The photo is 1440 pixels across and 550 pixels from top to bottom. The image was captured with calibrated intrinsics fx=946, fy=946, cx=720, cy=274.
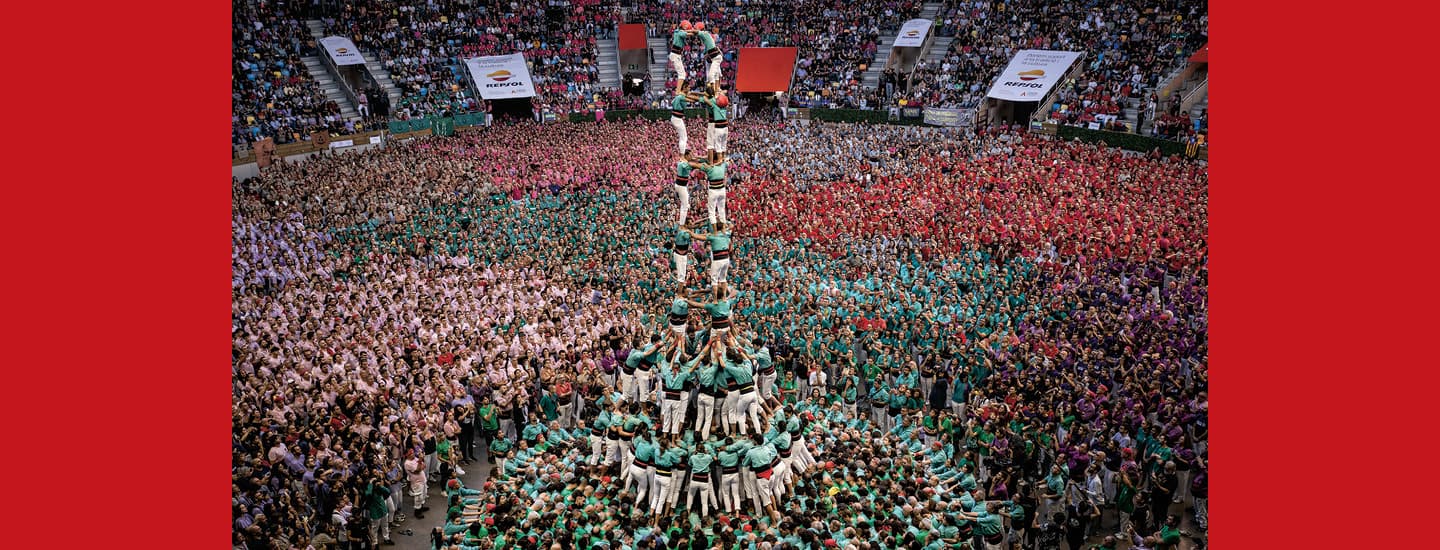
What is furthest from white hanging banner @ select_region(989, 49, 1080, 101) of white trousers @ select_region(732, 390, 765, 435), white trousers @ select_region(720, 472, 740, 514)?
white trousers @ select_region(720, 472, 740, 514)

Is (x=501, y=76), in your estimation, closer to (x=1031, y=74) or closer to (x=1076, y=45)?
(x=1031, y=74)

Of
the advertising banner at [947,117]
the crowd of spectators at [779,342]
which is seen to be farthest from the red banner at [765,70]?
the crowd of spectators at [779,342]

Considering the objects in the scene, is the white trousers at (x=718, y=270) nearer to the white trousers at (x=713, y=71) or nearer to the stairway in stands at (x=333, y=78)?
the white trousers at (x=713, y=71)

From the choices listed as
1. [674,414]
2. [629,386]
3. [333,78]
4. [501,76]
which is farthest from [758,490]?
[333,78]

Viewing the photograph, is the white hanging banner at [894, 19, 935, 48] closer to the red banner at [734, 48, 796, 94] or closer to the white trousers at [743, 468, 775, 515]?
the red banner at [734, 48, 796, 94]

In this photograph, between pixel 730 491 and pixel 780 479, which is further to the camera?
pixel 780 479

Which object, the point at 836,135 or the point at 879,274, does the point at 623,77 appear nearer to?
the point at 836,135
